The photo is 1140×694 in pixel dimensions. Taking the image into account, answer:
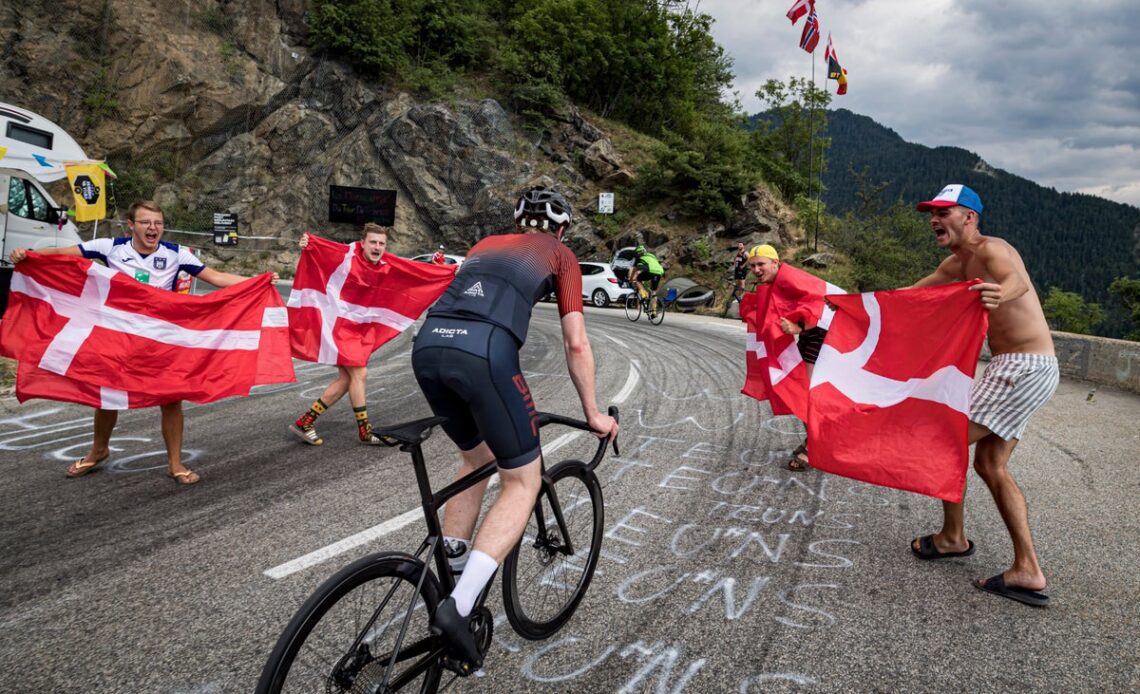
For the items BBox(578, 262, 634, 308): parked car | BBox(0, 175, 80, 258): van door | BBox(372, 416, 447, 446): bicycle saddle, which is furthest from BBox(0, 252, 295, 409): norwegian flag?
BBox(578, 262, 634, 308): parked car

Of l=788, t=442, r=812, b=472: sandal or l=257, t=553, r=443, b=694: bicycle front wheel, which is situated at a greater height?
l=257, t=553, r=443, b=694: bicycle front wheel

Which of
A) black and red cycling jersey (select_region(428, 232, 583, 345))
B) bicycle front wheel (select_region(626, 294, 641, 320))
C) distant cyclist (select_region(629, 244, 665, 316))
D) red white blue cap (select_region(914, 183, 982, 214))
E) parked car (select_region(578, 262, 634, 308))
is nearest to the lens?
black and red cycling jersey (select_region(428, 232, 583, 345))

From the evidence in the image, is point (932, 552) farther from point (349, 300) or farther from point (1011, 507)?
point (349, 300)

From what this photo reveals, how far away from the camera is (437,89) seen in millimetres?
41625

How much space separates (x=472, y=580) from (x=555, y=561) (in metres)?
0.97

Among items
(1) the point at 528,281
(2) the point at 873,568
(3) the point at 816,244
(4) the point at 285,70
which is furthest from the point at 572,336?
(4) the point at 285,70

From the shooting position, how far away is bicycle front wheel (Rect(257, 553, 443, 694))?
187 cm

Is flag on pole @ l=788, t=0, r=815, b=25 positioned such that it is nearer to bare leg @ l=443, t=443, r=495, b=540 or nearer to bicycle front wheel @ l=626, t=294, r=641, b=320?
bicycle front wheel @ l=626, t=294, r=641, b=320

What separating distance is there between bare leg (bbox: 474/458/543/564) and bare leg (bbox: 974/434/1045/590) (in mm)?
2754

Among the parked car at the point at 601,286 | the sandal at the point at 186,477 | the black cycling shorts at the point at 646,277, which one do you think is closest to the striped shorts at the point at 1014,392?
the sandal at the point at 186,477


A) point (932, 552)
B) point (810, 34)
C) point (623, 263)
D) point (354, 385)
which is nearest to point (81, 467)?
point (354, 385)

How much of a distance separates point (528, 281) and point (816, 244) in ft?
106

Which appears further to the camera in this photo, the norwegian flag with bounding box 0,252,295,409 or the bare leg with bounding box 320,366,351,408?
the bare leg with bounding box 320,366,351,408

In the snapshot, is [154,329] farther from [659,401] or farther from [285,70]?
[285,70]
